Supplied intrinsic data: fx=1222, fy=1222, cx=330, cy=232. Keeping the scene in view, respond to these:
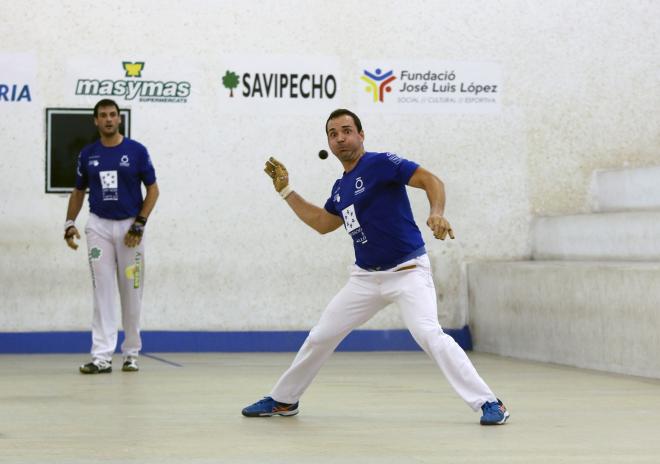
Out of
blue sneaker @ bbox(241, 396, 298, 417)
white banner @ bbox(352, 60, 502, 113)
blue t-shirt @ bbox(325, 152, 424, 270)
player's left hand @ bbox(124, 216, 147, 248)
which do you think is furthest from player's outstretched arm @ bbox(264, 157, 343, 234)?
Result: white banner @ bbox(352, 60, 502, 113)

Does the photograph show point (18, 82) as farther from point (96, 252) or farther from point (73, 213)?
point (96, 252)

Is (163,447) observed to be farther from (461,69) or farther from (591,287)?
(461,69)

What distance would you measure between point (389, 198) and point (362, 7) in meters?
6.32

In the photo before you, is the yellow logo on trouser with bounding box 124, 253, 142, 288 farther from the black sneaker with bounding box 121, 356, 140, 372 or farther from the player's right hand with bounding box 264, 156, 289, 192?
the player's right hand with bounding box 264, 156, 289, 192

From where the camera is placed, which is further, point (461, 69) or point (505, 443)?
point (461, 69)

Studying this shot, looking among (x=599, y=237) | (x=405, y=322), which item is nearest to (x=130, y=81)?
(x=599, y=237)

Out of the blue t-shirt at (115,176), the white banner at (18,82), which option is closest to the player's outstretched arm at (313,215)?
the blue t-shirt at (115,176)

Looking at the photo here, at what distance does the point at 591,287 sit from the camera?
10.1 meters

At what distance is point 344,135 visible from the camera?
6602 mm

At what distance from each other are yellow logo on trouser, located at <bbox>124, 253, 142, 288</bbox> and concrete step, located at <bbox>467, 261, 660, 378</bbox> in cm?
366

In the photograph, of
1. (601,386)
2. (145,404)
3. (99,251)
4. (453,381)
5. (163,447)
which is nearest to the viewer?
(163,447)

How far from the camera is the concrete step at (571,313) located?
9367 millimetres

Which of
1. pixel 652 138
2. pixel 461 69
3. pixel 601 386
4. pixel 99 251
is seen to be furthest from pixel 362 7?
pixel 601 386

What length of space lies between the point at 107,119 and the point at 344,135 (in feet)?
11.7
